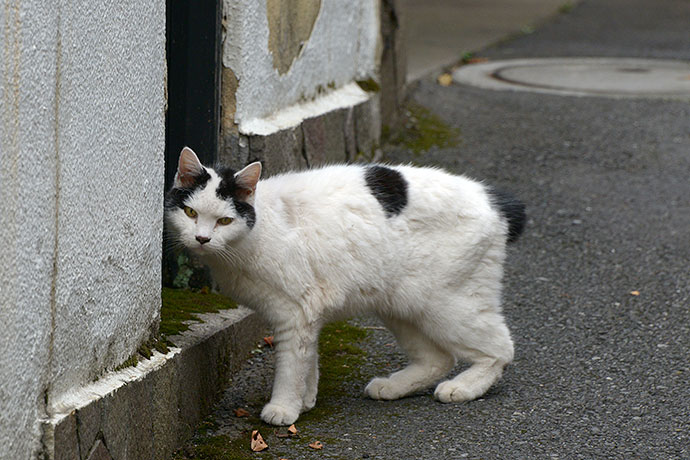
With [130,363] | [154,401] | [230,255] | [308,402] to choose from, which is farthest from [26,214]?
[308,402]

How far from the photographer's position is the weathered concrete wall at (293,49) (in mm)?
4445

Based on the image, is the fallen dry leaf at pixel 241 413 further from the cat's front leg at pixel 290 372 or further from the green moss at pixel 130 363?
the green moss at pixel 130 363

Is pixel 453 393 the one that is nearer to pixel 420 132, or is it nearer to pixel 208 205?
pixel 208 205

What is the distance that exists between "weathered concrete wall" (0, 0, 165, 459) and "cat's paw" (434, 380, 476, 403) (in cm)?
121

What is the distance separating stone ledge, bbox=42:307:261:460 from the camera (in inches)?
99.7

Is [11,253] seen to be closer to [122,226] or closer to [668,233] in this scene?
[122,226]

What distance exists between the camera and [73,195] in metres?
2.51

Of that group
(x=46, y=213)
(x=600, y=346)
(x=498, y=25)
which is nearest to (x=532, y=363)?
(x=600, y=346)

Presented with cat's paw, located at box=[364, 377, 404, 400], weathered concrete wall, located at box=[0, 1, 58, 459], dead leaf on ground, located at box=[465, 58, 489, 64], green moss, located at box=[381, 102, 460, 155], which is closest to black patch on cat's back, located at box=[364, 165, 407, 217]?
cat's paw, located at box=[364, 377, 404, 400]

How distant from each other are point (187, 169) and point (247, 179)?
20 cm

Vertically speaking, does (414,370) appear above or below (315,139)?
below

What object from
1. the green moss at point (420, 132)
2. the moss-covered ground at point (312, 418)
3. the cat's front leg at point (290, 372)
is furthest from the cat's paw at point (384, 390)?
the green moss at point (420, 132)

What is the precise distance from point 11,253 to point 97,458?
2.41 feet

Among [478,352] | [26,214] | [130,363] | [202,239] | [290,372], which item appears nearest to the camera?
[26,214]
